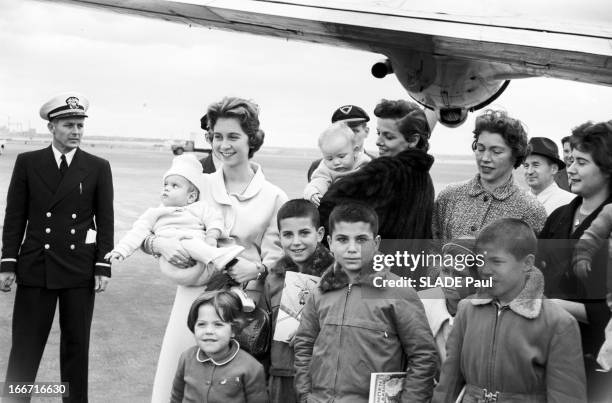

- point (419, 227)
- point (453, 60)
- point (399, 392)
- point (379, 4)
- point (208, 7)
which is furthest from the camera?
point (453, 60)

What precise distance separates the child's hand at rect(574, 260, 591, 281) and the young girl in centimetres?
146

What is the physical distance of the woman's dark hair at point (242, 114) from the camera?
3.97 metres

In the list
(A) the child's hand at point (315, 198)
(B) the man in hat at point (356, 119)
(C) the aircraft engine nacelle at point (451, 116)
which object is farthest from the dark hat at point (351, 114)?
(C) the aircraft engine nacelle at point (451, 116)

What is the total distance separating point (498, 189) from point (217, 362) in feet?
5.15

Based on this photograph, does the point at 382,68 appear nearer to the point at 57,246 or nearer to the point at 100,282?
the point at 100,282

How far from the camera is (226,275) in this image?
12.6 feet

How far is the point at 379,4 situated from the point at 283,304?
2548 mm

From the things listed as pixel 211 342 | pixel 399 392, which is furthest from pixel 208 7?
pixel 399 392

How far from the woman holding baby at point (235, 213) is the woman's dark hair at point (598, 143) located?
59.9 inches

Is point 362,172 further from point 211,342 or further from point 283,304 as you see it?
point 211,342

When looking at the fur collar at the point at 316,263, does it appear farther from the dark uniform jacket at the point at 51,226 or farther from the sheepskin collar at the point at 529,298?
the dark uniform jacket at the point at 51,226

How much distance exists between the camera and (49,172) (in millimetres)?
4723

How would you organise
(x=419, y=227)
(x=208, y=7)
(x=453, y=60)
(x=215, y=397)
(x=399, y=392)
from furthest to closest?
(x=453, y=60) → (x=208, y=7) → (x=419, y=227) → (x=215, y=397) → (x=399, y=392)

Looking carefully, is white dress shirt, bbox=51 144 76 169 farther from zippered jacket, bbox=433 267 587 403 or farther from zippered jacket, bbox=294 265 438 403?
zippered jacket, bbox=433 267 587 403
